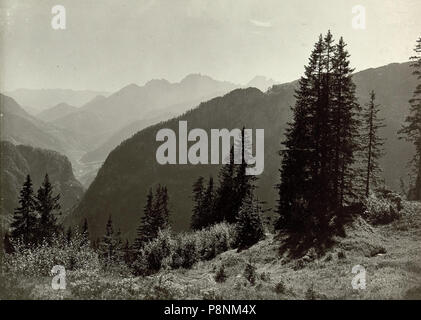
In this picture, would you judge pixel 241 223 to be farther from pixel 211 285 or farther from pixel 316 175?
pixel 211 285

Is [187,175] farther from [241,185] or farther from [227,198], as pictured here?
[241,185]

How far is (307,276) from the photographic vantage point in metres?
18.8

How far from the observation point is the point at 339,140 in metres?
29.1

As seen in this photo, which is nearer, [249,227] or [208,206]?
[249,227]

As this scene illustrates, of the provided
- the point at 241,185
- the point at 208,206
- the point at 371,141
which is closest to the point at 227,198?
the point at 241,185

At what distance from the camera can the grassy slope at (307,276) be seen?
13.8 metres

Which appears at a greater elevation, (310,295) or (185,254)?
(310,295)

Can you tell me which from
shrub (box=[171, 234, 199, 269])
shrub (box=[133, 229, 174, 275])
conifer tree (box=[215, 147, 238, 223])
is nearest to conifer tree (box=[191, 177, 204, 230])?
conifer tree (box=[215, 147, 238, 223])

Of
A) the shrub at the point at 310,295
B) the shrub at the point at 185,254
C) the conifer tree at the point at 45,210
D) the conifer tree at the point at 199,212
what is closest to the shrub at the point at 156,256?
the shrub at the point at 185,254

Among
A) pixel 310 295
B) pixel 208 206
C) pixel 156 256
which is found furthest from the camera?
pixel 208 206

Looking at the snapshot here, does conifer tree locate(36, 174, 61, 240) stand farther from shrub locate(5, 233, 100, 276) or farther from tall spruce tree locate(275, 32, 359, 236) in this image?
tall spruce tree locate(275, 32, 359, 236)

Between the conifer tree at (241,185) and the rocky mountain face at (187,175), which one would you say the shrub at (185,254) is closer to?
the conifer tree at (241,185)

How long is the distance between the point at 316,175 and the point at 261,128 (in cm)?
16178

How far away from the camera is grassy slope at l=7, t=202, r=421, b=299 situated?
45.4 feet
